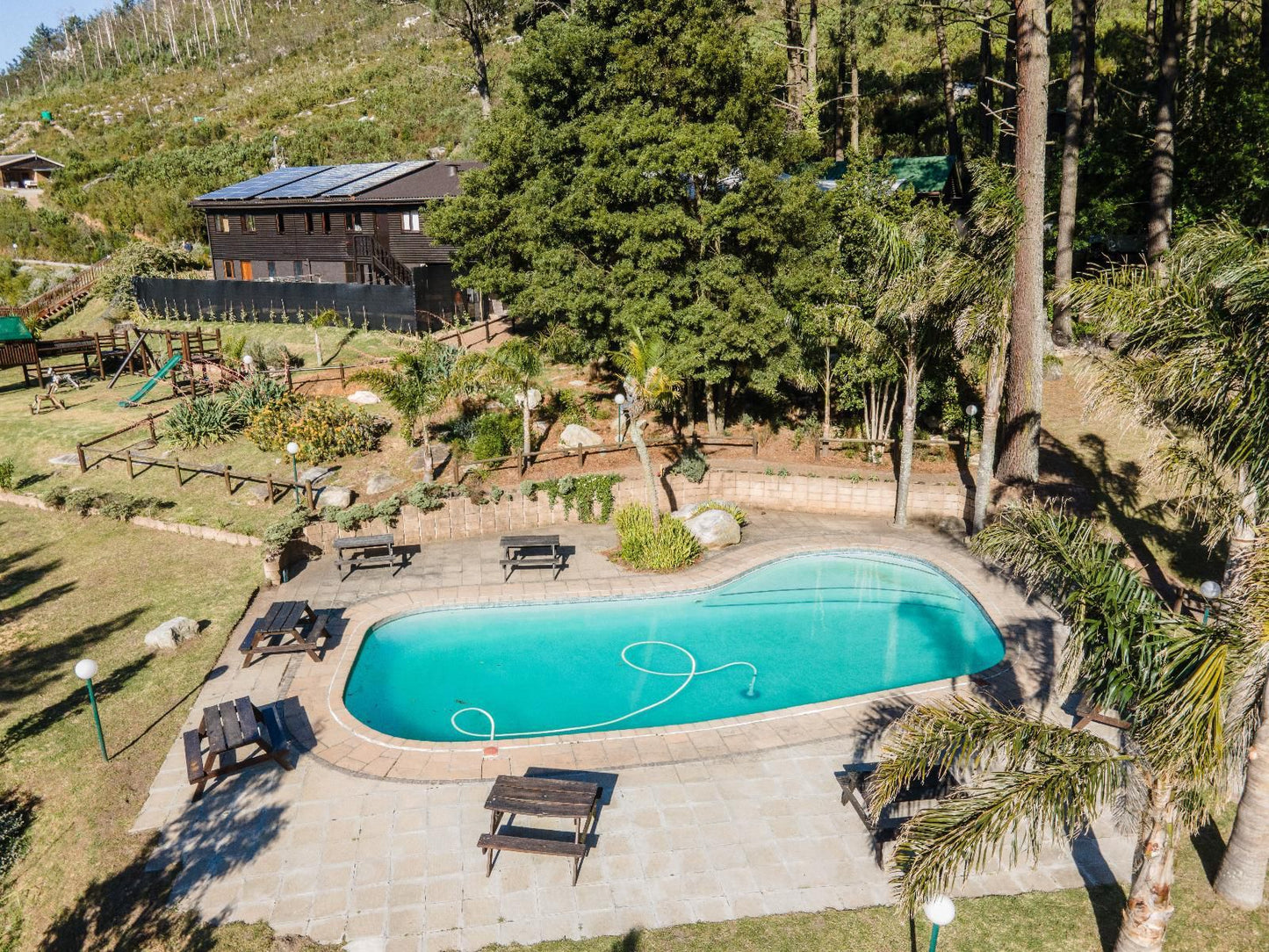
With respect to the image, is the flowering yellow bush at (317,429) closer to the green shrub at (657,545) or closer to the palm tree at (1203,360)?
the green shrub at (657,545)

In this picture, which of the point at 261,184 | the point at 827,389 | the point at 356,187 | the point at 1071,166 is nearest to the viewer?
the point at 827,389

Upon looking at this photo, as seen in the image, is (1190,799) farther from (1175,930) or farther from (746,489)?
(746,489)

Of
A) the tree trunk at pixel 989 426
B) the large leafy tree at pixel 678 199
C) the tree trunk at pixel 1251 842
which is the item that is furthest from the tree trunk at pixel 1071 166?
the tree trunk at pixel 1251 842

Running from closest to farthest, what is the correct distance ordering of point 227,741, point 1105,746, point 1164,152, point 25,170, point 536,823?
point 1105,746 < point 536,823 < point 227,741 < point 1164,152 < point 25,170

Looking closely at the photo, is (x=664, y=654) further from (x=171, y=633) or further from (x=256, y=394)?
(x=256, y=394)

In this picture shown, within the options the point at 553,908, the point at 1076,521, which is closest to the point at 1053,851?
the point at 1076,521

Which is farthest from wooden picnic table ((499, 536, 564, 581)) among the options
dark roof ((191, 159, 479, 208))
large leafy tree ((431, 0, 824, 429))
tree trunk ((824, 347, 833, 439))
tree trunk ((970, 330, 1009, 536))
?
dark roof ((191, 159, 479, 208))

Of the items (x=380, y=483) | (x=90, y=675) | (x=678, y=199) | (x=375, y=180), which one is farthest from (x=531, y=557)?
(x=375, y=180)
